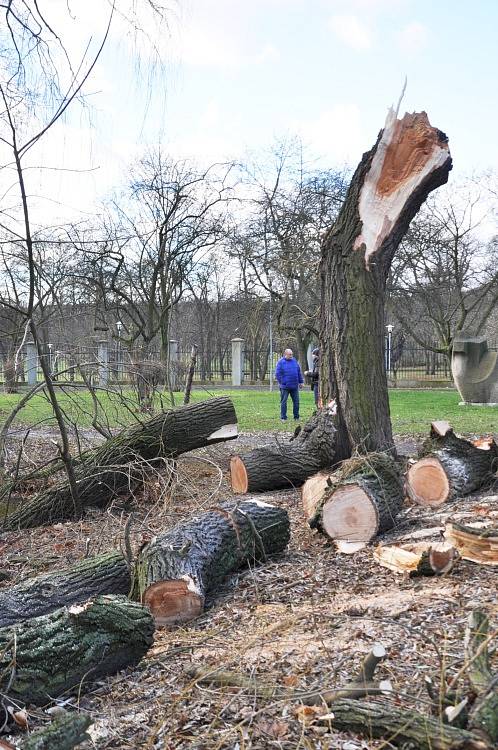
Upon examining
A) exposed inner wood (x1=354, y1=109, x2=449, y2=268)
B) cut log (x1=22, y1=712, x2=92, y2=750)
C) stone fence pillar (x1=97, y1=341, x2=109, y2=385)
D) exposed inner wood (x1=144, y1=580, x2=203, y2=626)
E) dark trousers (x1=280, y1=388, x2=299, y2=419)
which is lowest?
exposed inner wood (x1=144, y1=580, x2=203, y2=626)

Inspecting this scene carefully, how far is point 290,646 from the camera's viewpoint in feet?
9.81

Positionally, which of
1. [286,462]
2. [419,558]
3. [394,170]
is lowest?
[419,558]

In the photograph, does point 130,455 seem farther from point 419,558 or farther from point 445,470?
point 419,558

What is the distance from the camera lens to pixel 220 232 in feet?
68.3

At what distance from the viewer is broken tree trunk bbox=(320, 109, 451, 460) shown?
6859mm

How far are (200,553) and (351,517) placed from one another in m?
1.27

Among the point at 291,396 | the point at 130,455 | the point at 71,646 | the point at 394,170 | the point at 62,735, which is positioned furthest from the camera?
the point at 291,396

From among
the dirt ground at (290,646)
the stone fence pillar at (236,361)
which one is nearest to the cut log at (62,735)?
the dirt ground at (290,646)

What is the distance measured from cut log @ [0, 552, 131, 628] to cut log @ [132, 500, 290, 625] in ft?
0.41

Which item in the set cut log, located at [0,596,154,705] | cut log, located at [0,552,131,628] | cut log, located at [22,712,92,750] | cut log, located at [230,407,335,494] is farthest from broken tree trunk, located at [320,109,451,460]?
cut log, located at [22,712,92,750]

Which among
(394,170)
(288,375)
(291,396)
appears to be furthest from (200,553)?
(291,396)

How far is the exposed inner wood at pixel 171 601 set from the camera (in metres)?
3.70

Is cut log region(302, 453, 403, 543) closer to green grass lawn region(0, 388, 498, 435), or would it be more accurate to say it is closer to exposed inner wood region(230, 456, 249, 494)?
exposed inner wood region(230, 456, 249, 494)

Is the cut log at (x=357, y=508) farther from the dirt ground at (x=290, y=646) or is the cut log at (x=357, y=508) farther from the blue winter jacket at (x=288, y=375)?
the blue winter jacket at (x=288, y=375)
